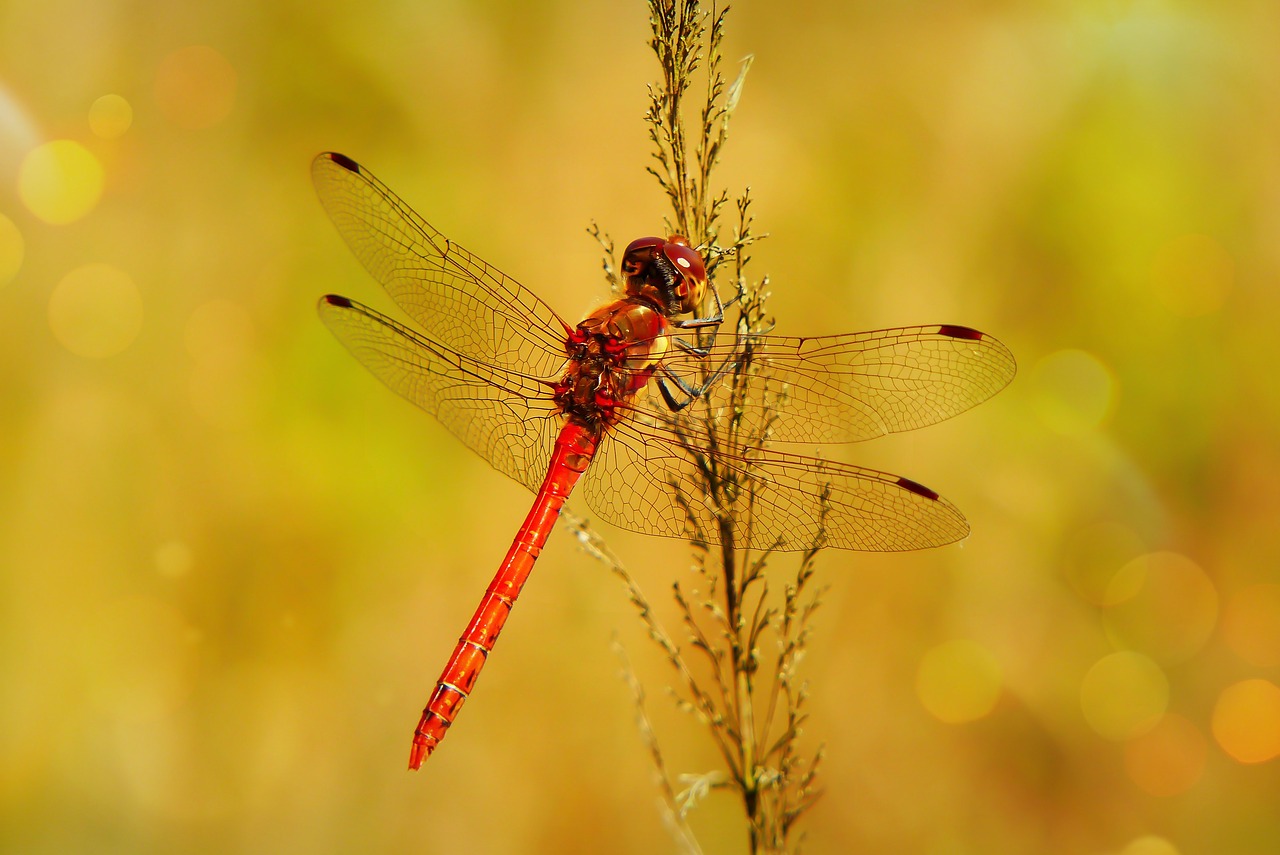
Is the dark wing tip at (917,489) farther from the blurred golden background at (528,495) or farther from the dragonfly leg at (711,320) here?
the blurred golden background at (528,495)

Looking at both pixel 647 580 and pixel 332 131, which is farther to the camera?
pixel 332 131

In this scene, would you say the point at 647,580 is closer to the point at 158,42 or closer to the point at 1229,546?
the point at 1229,546

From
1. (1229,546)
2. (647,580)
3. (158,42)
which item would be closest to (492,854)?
(647,580)

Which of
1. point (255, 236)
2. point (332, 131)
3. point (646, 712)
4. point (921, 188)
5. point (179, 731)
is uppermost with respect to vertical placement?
point (921, 188)

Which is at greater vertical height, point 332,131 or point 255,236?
point 332,131

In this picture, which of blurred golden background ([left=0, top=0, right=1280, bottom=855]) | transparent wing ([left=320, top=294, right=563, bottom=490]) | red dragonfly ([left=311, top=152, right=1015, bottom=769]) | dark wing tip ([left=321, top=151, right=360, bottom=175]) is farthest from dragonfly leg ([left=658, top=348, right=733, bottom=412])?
blurred golden background ([left=0, top=0, right=1280, bottom=855])

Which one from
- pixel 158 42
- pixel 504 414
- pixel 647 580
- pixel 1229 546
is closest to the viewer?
pixel 504 414

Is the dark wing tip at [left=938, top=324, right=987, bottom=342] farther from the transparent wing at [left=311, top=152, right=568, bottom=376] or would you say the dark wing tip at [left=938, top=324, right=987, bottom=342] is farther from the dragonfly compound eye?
the transparent wing at [left=311, top=152, right=568, bottom=376]
